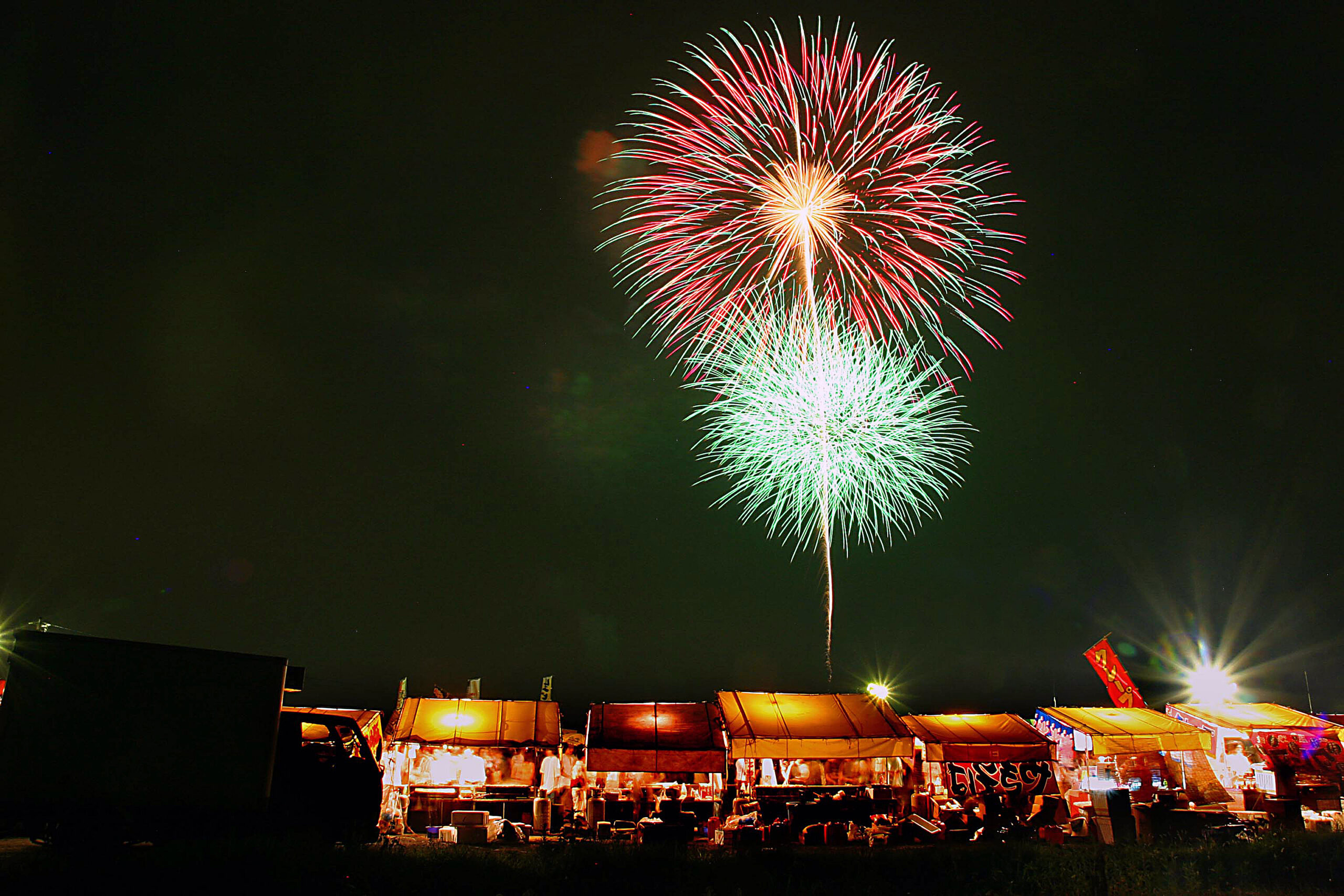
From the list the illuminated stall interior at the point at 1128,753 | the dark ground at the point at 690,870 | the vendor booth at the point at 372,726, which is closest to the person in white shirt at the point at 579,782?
the vendor booth at the point at 372,726

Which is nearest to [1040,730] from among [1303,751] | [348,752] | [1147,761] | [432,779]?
[1147,761]

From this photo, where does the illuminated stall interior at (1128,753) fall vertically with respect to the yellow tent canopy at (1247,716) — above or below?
below

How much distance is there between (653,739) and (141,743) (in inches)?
464

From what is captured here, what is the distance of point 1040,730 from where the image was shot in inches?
914

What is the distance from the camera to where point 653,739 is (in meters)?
19.3

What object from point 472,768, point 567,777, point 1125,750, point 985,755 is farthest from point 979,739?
point 472,768

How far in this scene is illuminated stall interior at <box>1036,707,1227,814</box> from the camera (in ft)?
68.4

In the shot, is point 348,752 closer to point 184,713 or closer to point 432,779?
point 184,713

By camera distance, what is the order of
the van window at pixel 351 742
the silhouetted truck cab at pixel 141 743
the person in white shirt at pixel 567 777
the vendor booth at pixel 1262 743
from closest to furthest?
1. the silhouetted truck cab at pixel 141 743
2. the van window at pixel 351 742
3. the person in white shirt at pixel 567 777
4. the vendor booth at pixel 1262 743

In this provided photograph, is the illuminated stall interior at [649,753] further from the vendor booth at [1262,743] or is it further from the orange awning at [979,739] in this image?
the vendor booth at [1262,743]

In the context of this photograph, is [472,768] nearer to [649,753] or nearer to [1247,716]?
[649,753]

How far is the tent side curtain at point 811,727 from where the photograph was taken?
19.2m

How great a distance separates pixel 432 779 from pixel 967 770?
41.6 feet

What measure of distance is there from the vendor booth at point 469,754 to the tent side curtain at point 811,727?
164 inches
